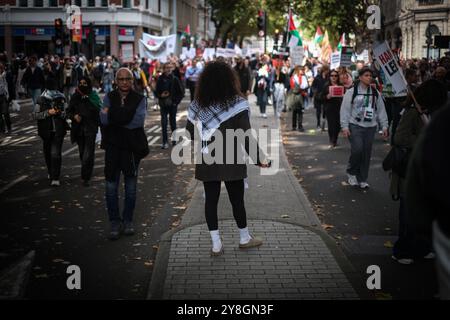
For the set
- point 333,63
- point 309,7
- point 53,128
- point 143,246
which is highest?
point 309,7

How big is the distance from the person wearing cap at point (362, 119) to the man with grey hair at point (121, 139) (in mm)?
3978

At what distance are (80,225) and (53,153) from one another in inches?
109

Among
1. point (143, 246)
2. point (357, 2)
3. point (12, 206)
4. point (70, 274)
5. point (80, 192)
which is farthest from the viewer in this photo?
point (357, 2)

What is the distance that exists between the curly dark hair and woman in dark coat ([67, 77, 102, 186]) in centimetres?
414

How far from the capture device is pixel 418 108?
6.04 metres

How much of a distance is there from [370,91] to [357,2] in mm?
29047

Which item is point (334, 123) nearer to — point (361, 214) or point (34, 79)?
point (361, 214)

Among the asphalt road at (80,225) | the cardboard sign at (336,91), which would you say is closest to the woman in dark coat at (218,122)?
the asphalt road at (80,225)

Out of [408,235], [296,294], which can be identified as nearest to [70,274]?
[296,294]

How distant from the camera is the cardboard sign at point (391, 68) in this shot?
7.32 meters

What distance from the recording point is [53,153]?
10.1 meters
